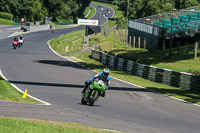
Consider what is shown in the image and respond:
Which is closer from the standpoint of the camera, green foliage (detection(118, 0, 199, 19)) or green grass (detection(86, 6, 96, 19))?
green foliage (detection(118, 0, 199, 19))

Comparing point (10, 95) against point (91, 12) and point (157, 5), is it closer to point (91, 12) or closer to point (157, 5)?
point (157, 5)

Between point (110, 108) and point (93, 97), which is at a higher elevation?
point (93, 97)

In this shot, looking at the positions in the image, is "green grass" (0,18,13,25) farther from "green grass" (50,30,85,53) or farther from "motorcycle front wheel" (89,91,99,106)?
"motorcycle front wheel" (89,91,99,106)

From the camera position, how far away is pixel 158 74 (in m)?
30.5

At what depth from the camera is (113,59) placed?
41000 mm

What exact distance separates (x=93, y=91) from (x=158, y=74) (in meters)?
15.9

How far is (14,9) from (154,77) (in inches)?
3362

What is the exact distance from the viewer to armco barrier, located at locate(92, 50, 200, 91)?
1041 inches

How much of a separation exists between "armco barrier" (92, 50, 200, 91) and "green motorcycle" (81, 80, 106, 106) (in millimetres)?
12010

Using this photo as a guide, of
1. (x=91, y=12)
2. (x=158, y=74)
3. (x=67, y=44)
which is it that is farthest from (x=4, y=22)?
(x=158, y=74)

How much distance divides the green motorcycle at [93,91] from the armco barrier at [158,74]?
1201 cm

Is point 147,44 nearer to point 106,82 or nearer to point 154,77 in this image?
point 154,77

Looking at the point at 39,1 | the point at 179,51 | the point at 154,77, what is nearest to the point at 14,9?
the point at 39,1

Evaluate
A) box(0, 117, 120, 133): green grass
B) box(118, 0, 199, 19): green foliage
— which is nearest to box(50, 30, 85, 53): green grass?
box(118, 0, 199, 19): green foliage
